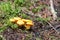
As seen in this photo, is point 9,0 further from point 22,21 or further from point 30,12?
point 22,21

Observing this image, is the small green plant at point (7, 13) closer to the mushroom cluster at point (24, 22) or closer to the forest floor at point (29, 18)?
the forest floor at point (29, 18)

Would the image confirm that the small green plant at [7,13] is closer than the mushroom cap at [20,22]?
No

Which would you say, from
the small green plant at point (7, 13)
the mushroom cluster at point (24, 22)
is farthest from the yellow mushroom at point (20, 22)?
the small green plant at point (7, 13)

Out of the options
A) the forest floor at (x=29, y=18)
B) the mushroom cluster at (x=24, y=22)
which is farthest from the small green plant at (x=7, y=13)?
the mushroom cluster at (x=24, y=22)

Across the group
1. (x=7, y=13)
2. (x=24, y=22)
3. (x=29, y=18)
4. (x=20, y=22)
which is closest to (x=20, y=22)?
(x=20, y=22)

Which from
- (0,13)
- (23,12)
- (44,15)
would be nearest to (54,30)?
(44,15)

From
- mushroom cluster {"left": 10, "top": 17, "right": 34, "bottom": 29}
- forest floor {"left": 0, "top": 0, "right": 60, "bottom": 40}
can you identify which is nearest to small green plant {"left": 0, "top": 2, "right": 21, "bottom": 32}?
forest floor {"left": 0, "top": 0, "right": 60, "bottom": 40}

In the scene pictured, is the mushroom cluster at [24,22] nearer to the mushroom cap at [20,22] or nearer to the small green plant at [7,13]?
the mushroom cap at [20,22]

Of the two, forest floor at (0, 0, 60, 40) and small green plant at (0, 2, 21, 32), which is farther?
small green plant at (0, 2, 21, 32)

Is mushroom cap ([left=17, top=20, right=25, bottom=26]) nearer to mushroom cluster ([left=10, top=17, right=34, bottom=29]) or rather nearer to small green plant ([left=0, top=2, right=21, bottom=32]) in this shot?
mushroom cluster ([left=10, top=17, right=34, bottom=29])

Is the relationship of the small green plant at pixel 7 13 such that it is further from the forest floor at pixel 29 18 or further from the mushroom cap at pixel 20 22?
the mushroom cap at pixel 20 22

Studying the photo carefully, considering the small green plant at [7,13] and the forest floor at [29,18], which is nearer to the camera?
the forest floor at [29,18]
